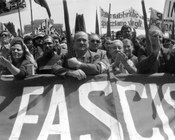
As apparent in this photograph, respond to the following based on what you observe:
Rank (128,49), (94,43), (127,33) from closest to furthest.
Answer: (128,49), (94,43), (127,33)

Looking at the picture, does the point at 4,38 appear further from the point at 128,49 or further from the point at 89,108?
the point at 89,108

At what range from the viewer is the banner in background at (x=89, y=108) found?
371 cm

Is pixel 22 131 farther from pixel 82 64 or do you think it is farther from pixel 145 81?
pixel 145 81

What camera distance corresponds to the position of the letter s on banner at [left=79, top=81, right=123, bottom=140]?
3688 millimetres

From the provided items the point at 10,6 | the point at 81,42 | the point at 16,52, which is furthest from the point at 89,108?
the point at 10,6

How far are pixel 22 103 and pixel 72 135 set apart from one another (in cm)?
71

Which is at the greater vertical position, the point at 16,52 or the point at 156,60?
the point at 16,52

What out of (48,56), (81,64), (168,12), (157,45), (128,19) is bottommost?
(128,19)

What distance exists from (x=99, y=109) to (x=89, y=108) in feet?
0.36

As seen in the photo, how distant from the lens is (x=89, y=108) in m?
3.82

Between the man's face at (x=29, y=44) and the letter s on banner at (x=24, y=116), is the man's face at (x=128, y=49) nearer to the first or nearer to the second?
the letter s on banner at (x=24, y=116)

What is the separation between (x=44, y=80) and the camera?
4008 millimetres

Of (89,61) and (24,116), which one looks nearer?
(24,116)

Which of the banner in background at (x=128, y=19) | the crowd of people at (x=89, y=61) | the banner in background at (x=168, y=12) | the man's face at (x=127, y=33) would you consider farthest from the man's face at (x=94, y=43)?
the banner in background at (x=128, y=19)
